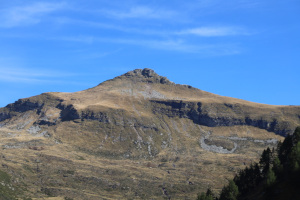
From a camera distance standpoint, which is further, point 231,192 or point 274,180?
point 231,192

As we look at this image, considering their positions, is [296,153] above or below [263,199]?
above

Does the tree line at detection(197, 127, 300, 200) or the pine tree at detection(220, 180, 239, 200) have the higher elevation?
the tree line at detection(197, 127, 300, 200)

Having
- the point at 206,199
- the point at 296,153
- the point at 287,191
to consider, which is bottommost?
the point at 206,199

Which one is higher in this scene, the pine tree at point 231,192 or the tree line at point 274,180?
the tree line at point 274,180

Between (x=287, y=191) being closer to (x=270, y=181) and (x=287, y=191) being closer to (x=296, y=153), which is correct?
(x=270, y=181)

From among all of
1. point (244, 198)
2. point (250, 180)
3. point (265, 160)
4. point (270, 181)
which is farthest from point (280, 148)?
point (270, 181)

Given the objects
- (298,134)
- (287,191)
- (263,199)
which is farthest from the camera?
(298,134)

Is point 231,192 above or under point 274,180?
under

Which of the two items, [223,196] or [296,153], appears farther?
[223,196]

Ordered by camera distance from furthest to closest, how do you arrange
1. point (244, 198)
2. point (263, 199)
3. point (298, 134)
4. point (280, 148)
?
1. point (280, 148)
2. point (298, 134)
3. point (244, 198)
4. point (263, 199)

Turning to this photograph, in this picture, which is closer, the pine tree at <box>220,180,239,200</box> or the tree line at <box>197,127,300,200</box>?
the tree line at <box>197,127,300,200</box>

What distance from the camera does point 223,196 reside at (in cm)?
13450

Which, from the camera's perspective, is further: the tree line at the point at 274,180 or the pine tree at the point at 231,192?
the pine tree at the point at 231,192

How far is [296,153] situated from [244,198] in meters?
24.6
